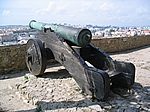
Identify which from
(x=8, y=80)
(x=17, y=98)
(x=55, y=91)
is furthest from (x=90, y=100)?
(x=8, y=80)

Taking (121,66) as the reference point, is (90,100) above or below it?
below

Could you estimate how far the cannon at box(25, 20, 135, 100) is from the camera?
3139 millimetres

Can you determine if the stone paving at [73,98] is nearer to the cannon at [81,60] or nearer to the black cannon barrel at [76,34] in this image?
the cannon at [81,60]


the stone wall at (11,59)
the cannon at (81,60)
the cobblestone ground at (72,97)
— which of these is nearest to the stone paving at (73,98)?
the cobblestone ground at (72,97)

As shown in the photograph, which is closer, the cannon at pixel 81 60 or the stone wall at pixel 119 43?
the cannon at pixel 81 60

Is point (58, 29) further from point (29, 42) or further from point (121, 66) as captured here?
point (121, 66)

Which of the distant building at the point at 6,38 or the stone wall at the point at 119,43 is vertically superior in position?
the distant building at the point at 6,38

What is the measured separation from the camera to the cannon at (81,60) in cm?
314

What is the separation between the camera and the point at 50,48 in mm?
4449

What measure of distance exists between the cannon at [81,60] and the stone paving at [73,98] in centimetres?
17

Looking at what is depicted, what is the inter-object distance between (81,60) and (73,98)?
0.75m

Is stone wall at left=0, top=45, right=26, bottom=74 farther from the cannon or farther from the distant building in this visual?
the cannon

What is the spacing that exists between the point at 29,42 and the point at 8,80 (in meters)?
1.41

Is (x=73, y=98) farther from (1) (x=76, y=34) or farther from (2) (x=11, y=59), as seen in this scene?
(2) (x=11, y=59)
